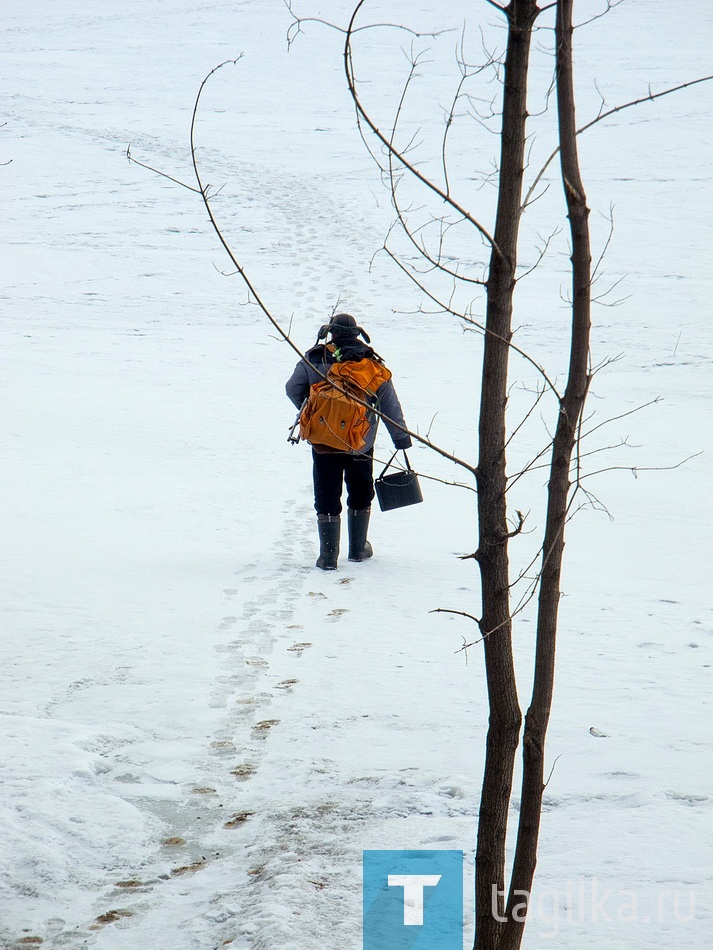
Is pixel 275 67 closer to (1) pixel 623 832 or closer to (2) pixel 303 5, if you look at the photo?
(2) pixel 303 5

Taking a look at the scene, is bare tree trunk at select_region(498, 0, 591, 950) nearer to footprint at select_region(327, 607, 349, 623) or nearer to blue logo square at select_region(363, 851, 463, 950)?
blue logo square at select_region(363, 851, 463, 950)

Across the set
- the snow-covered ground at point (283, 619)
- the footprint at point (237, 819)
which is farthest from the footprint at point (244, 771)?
the footprint at point (237, 819)

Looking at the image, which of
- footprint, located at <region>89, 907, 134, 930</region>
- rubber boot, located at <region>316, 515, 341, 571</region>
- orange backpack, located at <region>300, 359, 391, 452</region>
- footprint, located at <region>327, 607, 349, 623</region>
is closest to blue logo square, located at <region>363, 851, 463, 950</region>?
footprint, located at <region>89, 907, 134, 930</region>

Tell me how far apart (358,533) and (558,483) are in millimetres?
4487

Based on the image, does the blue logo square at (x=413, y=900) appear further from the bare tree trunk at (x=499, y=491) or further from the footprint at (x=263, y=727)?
the footprint at (x=263, y=727)

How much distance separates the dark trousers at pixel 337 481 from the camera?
5.99 m

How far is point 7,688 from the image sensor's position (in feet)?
13.3

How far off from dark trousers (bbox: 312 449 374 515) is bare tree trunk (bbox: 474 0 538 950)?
13.6 ft

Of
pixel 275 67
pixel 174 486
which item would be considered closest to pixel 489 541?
pixel 174 486

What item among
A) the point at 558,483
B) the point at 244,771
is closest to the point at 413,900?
the point at 244,771

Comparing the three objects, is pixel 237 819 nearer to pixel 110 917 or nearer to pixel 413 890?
pixel 110 917

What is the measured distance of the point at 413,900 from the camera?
2.62 m

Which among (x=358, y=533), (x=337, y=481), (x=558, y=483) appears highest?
(x=558, y=483)

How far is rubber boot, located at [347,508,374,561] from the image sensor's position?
621 cm
